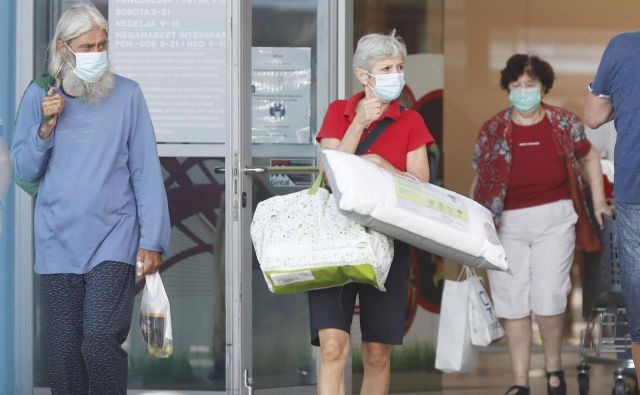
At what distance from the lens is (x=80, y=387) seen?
17.0ft

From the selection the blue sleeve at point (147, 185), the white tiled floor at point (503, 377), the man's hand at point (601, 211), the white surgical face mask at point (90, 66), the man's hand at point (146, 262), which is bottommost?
the white tiled floor at point (503, 377)

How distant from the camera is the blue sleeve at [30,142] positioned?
5.07 metres

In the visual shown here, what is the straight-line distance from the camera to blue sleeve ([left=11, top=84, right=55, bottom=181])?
507 cm

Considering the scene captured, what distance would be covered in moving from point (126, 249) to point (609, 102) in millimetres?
2039

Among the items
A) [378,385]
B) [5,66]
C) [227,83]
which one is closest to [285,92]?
[227,83]

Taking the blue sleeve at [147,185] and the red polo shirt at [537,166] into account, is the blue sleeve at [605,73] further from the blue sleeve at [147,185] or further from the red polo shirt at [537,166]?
the red polo shirt at [537,166]

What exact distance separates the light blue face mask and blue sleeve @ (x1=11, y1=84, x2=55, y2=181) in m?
3.16

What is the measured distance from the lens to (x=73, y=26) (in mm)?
5137

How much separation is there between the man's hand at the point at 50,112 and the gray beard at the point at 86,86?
0.10 m

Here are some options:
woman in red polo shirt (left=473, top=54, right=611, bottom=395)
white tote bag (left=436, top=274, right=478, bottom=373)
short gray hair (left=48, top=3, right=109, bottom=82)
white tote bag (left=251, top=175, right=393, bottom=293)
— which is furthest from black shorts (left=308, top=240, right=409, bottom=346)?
woman in red polo shirt (left=473, top=54, right=611, bottom=395)

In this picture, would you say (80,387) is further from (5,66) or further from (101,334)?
(5,66)

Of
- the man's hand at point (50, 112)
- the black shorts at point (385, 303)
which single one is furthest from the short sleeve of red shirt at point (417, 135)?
the man's hand at point (50, 112)

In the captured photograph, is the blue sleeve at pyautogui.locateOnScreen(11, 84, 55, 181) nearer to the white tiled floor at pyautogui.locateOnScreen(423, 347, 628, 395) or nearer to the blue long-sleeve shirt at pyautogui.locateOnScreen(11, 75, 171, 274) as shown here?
the blue long-sleeve shirt at pyautogui.locateOnScreen(11, 75, 171, 274)

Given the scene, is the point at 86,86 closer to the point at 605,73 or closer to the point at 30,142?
the point at 30,142
